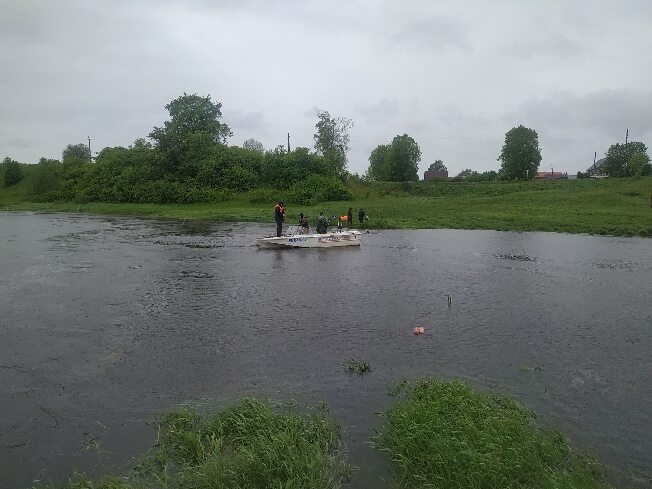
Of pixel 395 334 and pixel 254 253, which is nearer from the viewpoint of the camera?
pixel 395 334

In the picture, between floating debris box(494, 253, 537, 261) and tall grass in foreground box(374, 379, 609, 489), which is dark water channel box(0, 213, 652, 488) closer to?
tall grass in foreground box(374, 379, 609, 489)

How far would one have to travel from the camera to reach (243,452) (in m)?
7.50

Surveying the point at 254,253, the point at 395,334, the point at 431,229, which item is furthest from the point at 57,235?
the point at 395,334

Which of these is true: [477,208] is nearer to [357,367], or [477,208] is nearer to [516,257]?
[516,257]

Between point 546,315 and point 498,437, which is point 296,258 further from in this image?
point 498,437

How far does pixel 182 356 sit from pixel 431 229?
33.3 metres

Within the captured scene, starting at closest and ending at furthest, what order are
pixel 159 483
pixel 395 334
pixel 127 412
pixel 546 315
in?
1. pixel 159 483
2. pixel 127 412
3. pixel 395 334
4. pixel 546 315

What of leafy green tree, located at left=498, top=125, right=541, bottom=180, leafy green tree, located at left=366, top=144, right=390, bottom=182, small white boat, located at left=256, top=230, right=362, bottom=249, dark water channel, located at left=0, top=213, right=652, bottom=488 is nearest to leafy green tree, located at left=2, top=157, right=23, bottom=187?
leafy green tree, located at left=366, top=144, right=390, bottom=182

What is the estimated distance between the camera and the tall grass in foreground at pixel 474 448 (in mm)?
7031

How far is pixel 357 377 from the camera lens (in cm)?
1116

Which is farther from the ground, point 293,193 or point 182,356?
point 293,193

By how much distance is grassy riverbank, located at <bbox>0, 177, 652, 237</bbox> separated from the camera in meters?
43.5

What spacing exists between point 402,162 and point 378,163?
20.4 m

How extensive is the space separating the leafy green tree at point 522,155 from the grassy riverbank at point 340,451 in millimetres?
90574
